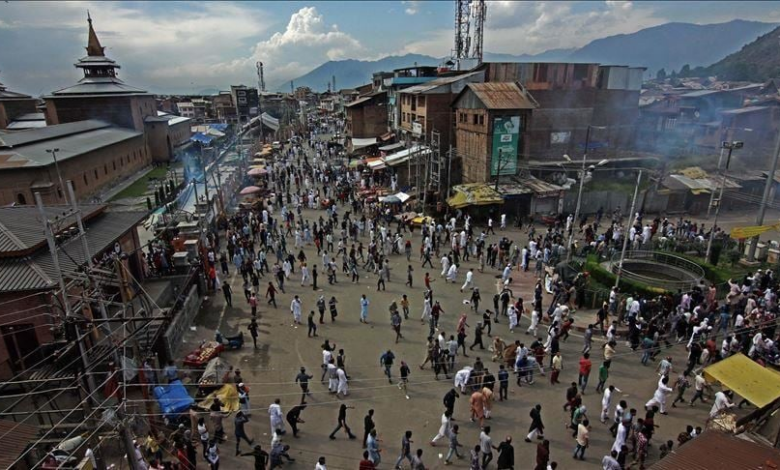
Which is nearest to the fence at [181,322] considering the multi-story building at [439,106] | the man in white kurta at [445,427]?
the man in white kurta at [445,427]

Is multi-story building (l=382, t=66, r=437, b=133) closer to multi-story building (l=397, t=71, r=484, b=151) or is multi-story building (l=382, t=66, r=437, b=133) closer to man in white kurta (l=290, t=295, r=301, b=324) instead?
multi-story building (l=397, t=71, r=484, b=151)

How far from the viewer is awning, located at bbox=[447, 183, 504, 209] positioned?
1087 inches

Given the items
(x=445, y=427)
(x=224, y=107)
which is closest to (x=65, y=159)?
(x=445, y=427)

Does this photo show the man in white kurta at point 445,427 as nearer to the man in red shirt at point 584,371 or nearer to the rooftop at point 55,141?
the man in red shirt at point 584,371

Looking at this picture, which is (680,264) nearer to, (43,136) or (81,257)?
(81,257)

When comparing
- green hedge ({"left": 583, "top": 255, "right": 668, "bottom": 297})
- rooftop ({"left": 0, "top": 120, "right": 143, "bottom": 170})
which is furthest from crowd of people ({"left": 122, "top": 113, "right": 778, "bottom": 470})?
rooftop ({"left": 0, "top": 120, "right": 143, "bottom": 170})

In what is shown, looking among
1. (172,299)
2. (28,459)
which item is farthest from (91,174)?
(28,459)

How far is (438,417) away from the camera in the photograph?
11969 millimetres

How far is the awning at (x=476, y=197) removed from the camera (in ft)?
90.6

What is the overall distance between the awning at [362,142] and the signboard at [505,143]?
2061cm

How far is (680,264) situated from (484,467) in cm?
1530

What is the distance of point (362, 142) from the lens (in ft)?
165

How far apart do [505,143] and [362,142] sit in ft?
75.5

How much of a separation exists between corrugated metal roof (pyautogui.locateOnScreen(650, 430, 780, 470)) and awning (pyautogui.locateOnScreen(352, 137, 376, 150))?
4363 centimetres
